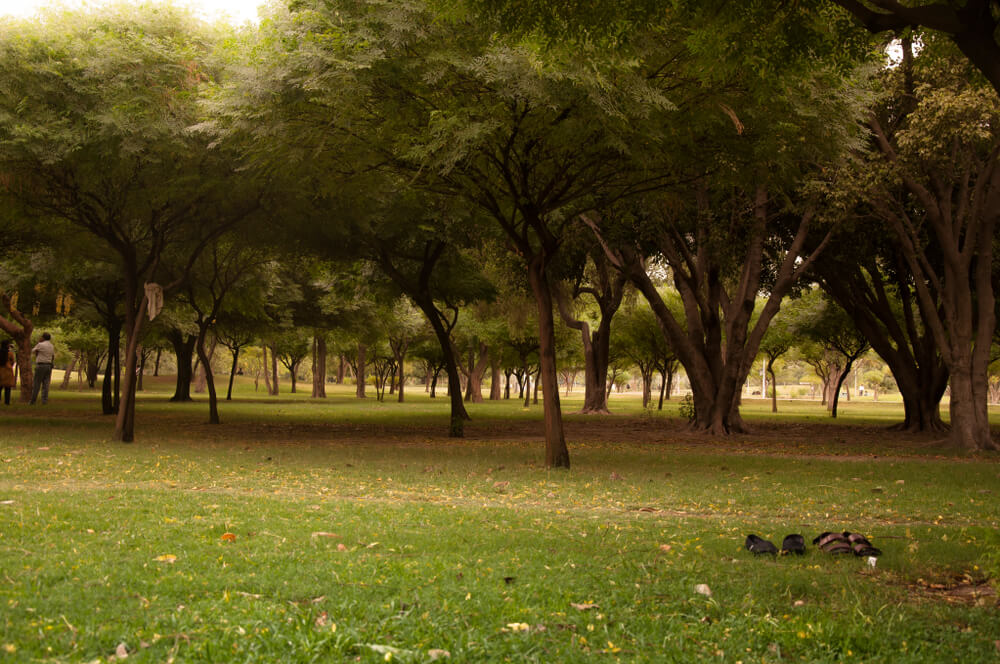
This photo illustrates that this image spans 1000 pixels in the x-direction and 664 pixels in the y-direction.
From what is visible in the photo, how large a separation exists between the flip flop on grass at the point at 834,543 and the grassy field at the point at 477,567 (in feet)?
0.44

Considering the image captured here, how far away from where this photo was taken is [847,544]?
19.1ft

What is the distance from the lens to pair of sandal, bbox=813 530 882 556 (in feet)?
18.9

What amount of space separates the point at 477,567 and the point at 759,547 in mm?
2205

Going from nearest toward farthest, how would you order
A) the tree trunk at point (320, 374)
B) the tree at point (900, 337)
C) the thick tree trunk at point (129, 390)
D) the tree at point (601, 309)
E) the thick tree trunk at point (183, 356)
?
the thick tree trunk at point (129, 390), the tree at point (900, 337), the tree at point (601, 309), the thick tree trunk at point (183, 356), the tree trunk at point (320, 374)

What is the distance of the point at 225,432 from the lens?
1930cm

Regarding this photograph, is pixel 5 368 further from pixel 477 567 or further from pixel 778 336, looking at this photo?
pixel 778 336

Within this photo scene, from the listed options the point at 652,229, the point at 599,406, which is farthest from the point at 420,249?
the point at 599,406

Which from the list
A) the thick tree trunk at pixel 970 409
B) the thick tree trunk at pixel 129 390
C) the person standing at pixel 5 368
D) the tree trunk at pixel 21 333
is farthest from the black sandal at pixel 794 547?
the tree trunk at pixel 21 333

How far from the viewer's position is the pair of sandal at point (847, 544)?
576 cm

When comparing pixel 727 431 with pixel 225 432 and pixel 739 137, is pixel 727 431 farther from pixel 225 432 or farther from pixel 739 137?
pixel 225 432

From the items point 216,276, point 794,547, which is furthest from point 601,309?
point 794,547

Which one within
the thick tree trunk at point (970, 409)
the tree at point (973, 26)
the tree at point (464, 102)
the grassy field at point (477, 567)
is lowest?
the grassy field at point (477, 567)

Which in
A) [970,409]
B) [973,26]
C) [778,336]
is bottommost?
[970,409]

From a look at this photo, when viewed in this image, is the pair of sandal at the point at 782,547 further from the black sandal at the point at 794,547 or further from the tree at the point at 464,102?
the tree at the point at 464,102
